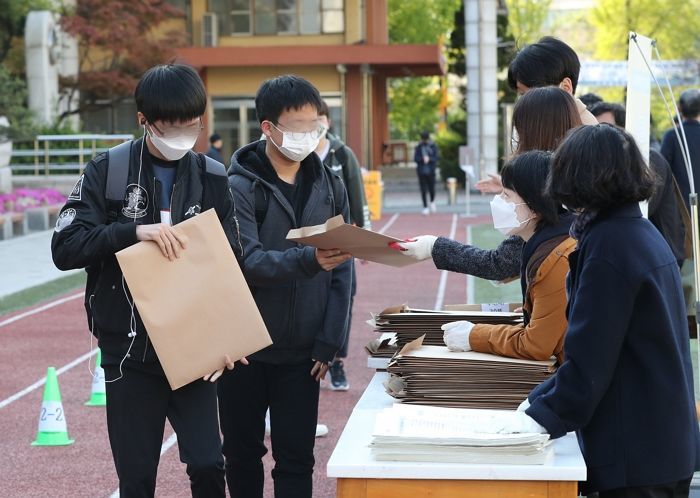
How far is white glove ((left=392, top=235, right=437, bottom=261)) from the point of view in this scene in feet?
14.7

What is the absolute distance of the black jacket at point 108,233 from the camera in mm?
4199

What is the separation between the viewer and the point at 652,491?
3428mm

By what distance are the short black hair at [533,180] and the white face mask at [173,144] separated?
112 centimetres

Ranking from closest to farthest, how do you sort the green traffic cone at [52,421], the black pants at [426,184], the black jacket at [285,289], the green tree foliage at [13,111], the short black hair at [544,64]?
the black jacket at [285,289], the short black hair at [544,64], the green traffic cone at [52,421], the green tree foliage at [13,111], the black pants at [426,184]

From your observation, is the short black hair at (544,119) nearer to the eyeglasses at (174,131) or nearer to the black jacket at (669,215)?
the eyeglasses at (174,131)

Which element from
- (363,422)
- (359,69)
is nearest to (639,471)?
(363,422)

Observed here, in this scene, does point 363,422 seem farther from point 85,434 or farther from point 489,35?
point 489,35

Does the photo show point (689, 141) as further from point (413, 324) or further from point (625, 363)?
point (625, 363)

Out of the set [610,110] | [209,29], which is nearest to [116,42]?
[209,29]

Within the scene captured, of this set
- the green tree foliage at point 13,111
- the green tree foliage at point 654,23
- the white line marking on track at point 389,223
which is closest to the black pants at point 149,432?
the white line marking on track at point 389,223

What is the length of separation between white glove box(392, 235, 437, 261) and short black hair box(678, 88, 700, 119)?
651 cm

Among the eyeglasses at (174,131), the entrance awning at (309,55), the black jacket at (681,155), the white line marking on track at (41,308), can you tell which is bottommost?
the white line marking on track at (41,308)

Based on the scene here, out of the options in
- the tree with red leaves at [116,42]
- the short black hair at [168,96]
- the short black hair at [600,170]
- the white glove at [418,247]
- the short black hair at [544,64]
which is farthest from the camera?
the tree with red leaves at [116,42]

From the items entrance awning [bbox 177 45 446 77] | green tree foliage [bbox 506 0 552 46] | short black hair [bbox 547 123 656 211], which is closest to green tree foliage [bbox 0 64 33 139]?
entrance awning [bbox 177 45 446 77]
